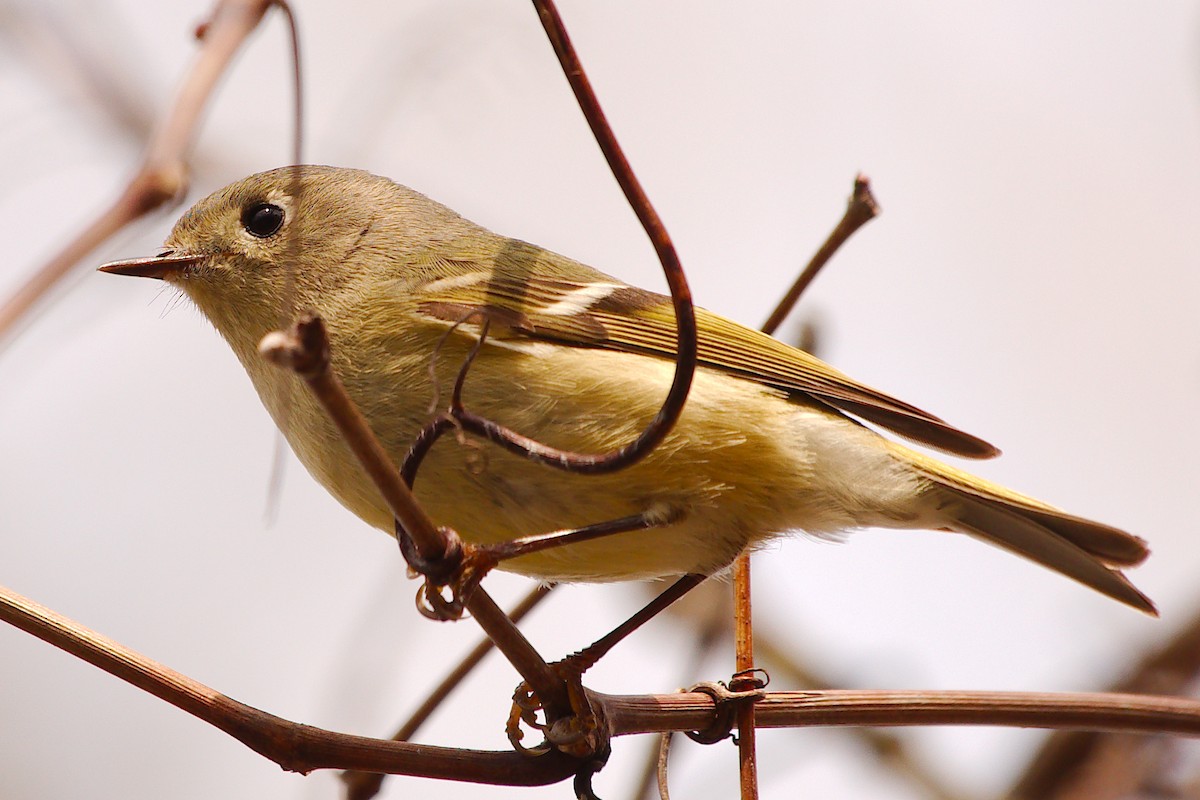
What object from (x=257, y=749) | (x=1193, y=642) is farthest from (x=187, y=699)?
(x=1193, y=642)

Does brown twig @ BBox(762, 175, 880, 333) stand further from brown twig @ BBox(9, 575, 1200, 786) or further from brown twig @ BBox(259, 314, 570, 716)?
brown twig @ BBox(259, 314, 570, 716)

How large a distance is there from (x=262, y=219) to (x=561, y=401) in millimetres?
782

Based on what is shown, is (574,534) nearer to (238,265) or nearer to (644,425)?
(644,425)

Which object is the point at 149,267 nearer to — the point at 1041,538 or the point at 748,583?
the point at 748,583

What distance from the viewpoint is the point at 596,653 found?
1.75 metres

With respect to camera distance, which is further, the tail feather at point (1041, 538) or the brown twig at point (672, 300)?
the tail feather at point (1041, 538)

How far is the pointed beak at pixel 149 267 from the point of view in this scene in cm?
204

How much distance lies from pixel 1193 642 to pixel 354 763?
73.3 inches

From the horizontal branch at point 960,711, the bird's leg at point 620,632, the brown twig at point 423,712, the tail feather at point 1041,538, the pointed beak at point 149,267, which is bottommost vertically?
the brown twig at point 423,712

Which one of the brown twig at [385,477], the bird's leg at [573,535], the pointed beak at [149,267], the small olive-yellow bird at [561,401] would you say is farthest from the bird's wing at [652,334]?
the brown twig at [385,477]

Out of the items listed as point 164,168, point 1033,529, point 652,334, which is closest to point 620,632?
point 652,334

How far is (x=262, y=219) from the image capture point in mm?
2137

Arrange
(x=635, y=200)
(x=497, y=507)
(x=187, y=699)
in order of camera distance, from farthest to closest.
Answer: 1. (x=497, y=507)
2. (x=187, y=699)
3. (x=635, y=200)

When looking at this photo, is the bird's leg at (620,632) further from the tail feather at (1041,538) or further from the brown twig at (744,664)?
the tail feather at (1041,538)
